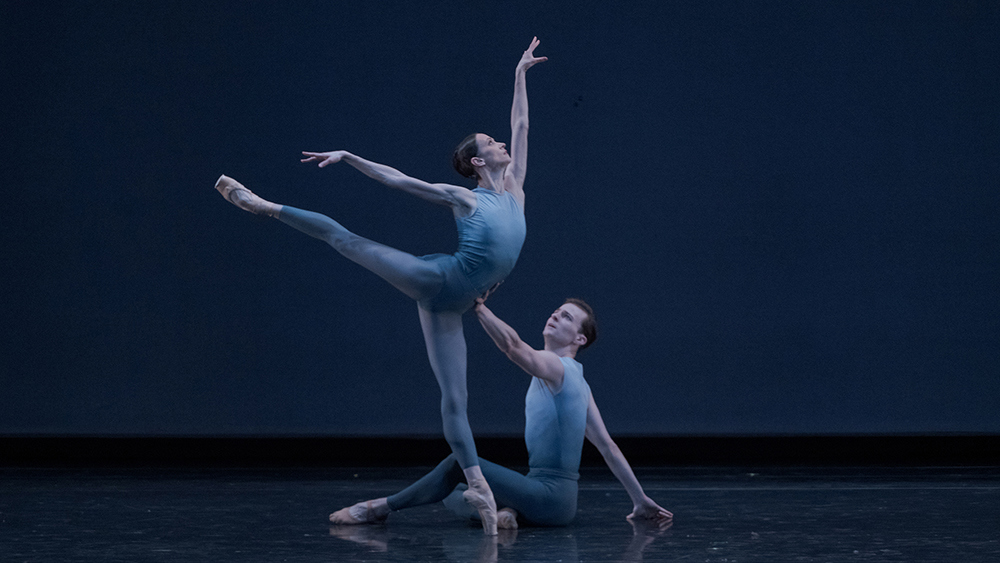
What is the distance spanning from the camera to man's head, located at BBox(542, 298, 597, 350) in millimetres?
2969

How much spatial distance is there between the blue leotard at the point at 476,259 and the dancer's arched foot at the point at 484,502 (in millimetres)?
545

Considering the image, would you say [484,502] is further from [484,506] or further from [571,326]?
[571,326]

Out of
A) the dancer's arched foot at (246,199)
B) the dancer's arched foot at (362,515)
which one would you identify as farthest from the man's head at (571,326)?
the dancer's arched foot at (246,199)

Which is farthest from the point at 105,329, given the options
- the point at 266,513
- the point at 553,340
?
the point at 553,340

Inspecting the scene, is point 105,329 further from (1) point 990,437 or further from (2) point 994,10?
(2) point 994,10

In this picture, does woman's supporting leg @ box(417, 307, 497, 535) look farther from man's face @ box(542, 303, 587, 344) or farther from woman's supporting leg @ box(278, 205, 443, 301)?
man's face @ box(542, 303, 587, 344)

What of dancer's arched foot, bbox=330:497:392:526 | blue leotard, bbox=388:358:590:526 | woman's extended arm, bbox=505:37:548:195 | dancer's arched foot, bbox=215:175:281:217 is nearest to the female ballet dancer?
dancer's arched foot, bbox=215:175:281:217

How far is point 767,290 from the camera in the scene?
489 centimetres

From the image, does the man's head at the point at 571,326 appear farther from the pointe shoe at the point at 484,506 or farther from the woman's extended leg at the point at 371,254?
the pointe shoe at the point at 484,506

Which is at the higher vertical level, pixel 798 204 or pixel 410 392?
pixel 798 204

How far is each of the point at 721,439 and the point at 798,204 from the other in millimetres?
1319

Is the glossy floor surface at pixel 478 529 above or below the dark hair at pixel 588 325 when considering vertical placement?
below

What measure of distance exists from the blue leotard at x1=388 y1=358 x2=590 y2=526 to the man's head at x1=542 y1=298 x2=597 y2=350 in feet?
0.47

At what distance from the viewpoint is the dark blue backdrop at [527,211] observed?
15.9 ft
